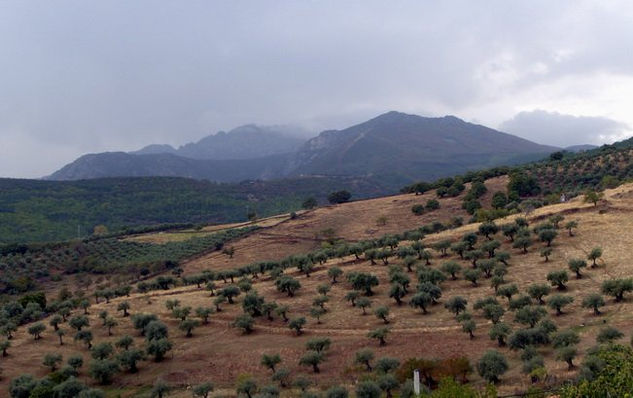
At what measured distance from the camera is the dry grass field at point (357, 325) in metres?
35.8

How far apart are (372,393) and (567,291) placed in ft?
76.7

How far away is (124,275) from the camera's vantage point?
83.8 meters

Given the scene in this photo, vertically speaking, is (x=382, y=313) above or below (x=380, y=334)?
above

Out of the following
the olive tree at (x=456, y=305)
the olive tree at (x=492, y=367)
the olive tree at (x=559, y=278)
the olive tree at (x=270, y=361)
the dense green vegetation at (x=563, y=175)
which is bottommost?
the olive tree at (x=270, y=361)

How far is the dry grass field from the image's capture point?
35.8 metres

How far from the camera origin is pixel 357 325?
4362 centimetres

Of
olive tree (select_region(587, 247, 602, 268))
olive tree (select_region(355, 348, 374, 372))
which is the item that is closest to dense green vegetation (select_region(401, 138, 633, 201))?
olive tree (select_region(587, 247, 602, 268))

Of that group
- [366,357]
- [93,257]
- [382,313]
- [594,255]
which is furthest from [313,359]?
[93,257]

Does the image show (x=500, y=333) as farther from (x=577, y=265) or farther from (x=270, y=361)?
(x=270, y=361)

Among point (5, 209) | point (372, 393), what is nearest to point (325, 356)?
point (372, 393)

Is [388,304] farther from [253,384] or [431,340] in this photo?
[253,384]

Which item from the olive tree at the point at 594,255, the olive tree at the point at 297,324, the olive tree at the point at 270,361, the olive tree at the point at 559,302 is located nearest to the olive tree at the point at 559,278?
the olive tree at the point at 559,302

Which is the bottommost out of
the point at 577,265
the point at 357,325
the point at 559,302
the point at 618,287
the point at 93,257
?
the point at 357,325

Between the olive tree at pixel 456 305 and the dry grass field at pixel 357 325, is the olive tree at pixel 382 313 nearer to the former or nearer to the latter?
the dry grass field at pixel 357 325
